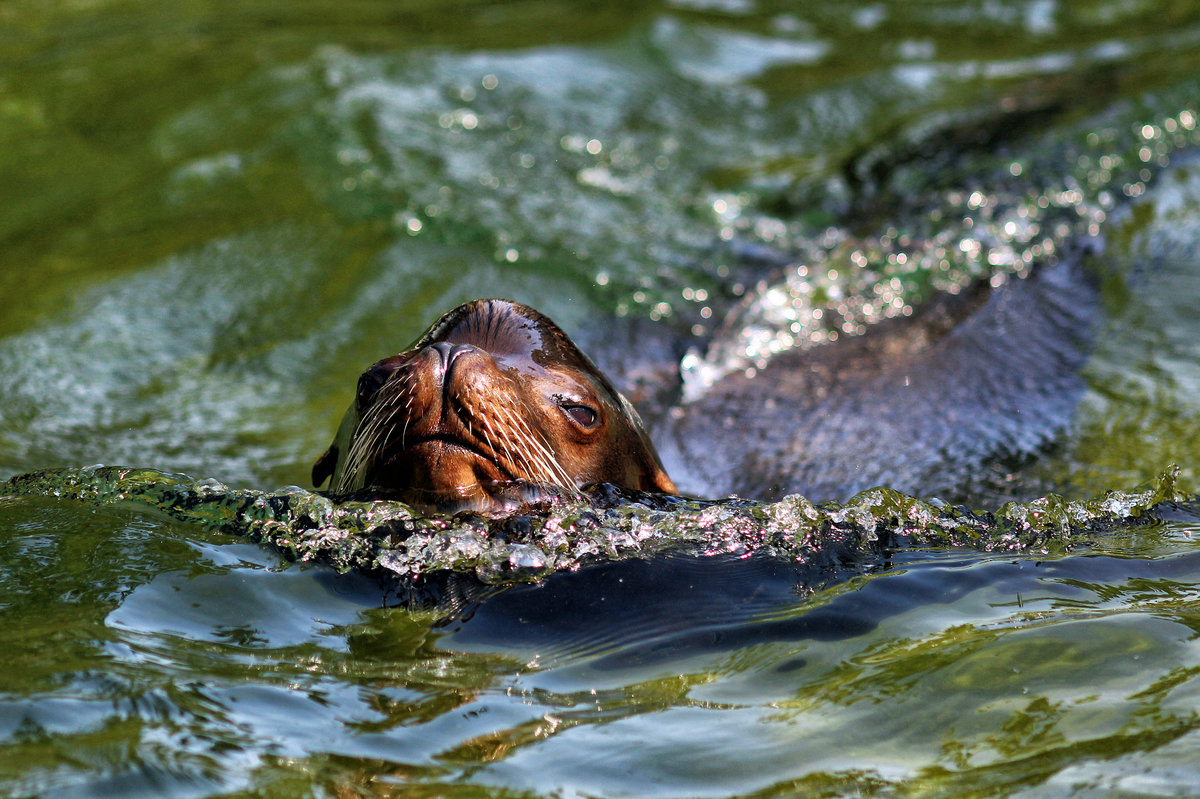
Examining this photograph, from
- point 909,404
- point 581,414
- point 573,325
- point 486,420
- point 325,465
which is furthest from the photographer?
point 573,325

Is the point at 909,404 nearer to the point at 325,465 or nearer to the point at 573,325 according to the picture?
the point at 573,325

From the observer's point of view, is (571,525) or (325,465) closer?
(571,525)

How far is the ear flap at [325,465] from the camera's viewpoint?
416 centimetres

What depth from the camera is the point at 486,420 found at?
11.3ft

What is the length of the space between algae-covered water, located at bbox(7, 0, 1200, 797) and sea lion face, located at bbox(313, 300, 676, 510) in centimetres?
37

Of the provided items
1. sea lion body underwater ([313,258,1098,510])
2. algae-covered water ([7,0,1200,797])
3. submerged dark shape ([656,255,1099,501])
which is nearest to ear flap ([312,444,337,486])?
sea lion body underwater ([313,258,1098,510])

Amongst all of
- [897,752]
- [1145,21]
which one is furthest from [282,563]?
[1145,21]

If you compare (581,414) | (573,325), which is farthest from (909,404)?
(581,414)

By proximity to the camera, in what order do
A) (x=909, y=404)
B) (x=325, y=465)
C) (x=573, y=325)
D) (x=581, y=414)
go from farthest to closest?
(x=573, y=325) → (x=909, y=404) → (x=325, y=465) → (x=581, y=414)

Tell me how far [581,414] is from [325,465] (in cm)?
98

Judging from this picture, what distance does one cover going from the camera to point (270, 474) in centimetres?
524

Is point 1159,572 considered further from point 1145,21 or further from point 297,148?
point 1145,21

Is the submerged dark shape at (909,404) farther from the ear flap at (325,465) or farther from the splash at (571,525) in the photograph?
the ear flap at (325,465)

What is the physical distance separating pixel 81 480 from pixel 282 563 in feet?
2.53
